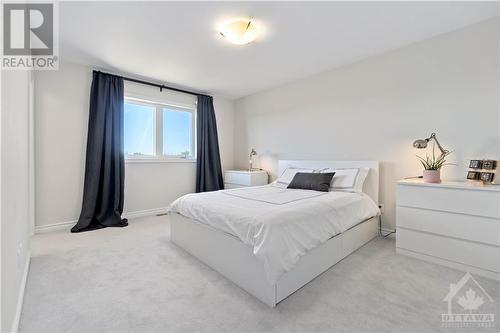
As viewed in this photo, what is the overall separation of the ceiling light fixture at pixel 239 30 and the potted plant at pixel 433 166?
7.34 ft

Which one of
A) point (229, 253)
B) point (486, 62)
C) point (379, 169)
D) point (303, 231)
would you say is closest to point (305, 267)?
point (303, 231)

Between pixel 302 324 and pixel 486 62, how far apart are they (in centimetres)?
294

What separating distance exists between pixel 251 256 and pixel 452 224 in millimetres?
1851

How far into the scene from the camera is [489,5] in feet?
6.79

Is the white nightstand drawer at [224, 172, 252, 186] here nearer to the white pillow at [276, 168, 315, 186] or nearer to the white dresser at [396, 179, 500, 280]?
the white pillow at [276, 168, 315, 186]

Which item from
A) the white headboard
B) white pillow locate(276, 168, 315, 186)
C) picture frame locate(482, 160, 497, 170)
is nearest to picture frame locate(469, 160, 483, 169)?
picture frame locate(482, 160, 497, 170)

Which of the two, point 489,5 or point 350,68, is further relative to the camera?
point 350,68

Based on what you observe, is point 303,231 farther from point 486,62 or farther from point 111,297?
point 486,62

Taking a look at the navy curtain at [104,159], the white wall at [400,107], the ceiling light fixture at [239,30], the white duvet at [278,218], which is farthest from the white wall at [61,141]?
the white wall at [400,107]

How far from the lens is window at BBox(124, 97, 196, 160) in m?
3.86

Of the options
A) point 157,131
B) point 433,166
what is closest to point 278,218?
point 433,166

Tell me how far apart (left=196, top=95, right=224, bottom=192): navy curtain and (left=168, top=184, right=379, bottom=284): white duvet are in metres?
1.84

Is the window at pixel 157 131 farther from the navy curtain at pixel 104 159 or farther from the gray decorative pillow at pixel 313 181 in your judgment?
the gray decorative pillow at pixel 313 181

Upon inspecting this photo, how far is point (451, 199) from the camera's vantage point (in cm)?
208
